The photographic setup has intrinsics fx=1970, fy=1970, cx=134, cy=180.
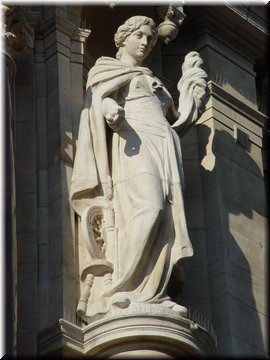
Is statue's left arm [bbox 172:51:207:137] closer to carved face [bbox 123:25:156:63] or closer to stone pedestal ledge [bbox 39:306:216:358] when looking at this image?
carved face [bbox 123:25:156:63]

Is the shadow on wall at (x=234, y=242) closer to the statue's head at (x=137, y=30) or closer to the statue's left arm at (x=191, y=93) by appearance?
the statue's left arm at (x=191, y=93)

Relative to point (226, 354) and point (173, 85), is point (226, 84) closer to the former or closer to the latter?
point (173, 85)

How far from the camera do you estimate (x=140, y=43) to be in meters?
19.3

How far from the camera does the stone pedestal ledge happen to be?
17.2 meters

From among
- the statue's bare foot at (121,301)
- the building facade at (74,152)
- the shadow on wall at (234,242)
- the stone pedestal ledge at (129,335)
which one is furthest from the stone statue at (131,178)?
the shadow on wall at (234,242)

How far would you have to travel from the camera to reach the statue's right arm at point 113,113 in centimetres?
1830

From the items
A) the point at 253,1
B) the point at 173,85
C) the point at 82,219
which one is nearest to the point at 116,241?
the point at 82,219

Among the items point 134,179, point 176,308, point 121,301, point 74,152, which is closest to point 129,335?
point 121,301

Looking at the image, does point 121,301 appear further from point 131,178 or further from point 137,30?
point 137,30

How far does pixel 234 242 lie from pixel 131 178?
173cm

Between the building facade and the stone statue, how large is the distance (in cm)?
29

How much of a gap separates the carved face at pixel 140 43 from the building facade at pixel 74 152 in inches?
23.4

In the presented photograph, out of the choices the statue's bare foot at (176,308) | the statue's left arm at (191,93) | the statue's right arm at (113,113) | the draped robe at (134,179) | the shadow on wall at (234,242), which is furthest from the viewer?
the statue's left arm at (191,93)

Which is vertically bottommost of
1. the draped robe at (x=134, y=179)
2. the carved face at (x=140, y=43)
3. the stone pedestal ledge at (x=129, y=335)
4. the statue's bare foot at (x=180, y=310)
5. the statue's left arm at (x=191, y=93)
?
the stone pedestal ledge at (x=129, y=335)
